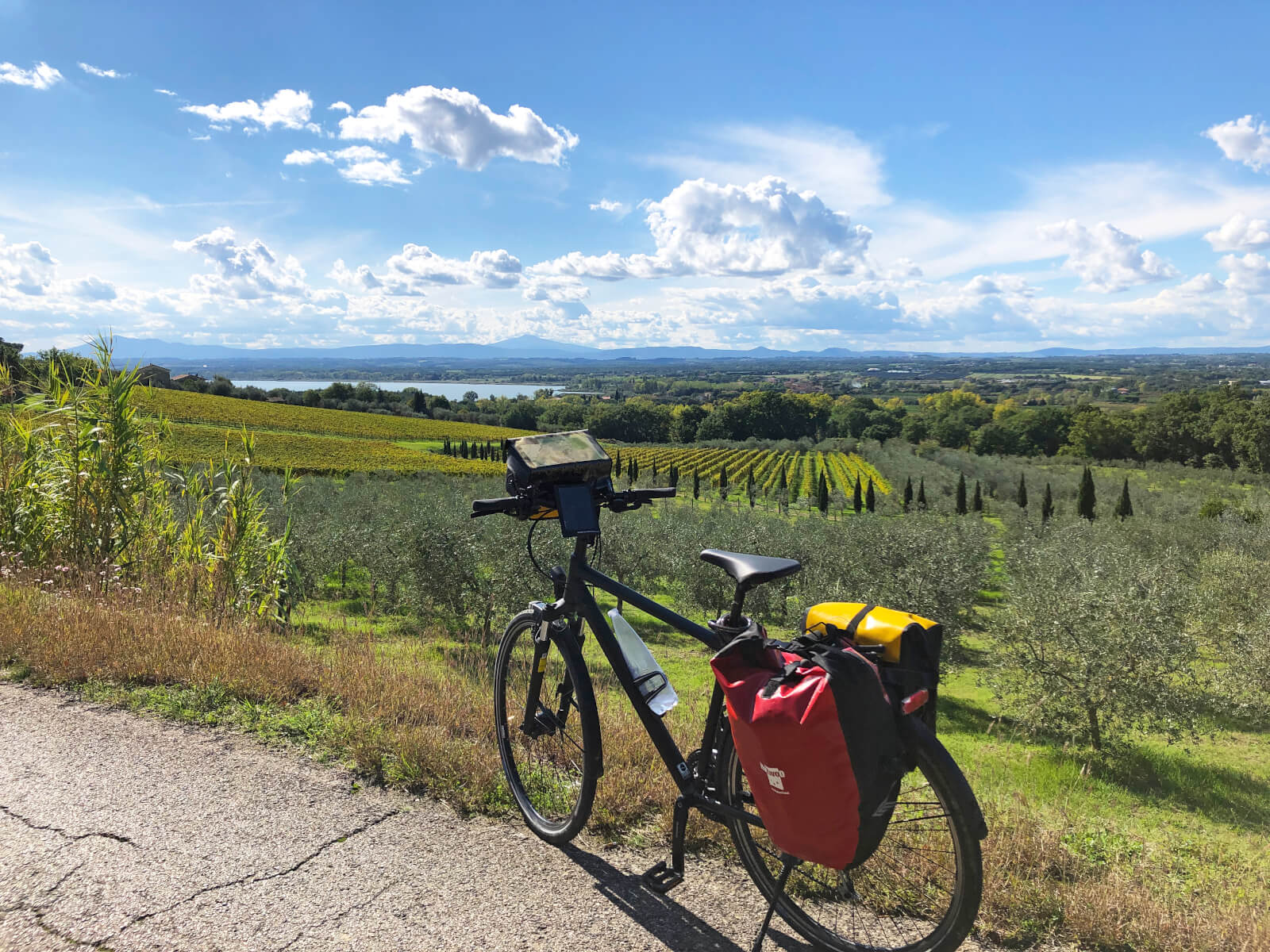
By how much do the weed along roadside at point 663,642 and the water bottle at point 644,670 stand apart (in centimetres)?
46

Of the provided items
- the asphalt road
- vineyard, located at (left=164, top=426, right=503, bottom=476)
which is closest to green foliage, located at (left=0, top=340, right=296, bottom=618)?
the asphalt road

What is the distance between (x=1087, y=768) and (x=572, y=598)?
54.4ft

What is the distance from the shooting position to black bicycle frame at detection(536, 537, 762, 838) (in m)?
2.70

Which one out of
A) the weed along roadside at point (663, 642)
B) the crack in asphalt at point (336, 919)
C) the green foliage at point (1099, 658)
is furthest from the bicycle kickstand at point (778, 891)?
the green foliage at point (1099, 658)

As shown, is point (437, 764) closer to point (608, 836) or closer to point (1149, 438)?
point (608, 836)

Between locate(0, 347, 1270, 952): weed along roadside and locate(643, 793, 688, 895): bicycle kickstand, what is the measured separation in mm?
313

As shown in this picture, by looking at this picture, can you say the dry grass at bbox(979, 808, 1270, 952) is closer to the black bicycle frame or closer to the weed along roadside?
the weed along roadside

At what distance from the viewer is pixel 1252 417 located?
90.2m

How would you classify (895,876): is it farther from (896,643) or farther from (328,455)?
(328,455)

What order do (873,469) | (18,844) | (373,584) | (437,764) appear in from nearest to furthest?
(18,844), (437,764), (373,584), (873,469)

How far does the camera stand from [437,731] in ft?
12.7

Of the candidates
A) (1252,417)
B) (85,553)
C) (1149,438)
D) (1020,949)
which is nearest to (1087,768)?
(1020,949)

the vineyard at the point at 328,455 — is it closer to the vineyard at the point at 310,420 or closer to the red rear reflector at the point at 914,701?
the vineyard at the point at 310,420

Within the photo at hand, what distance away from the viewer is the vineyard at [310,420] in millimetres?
69562
